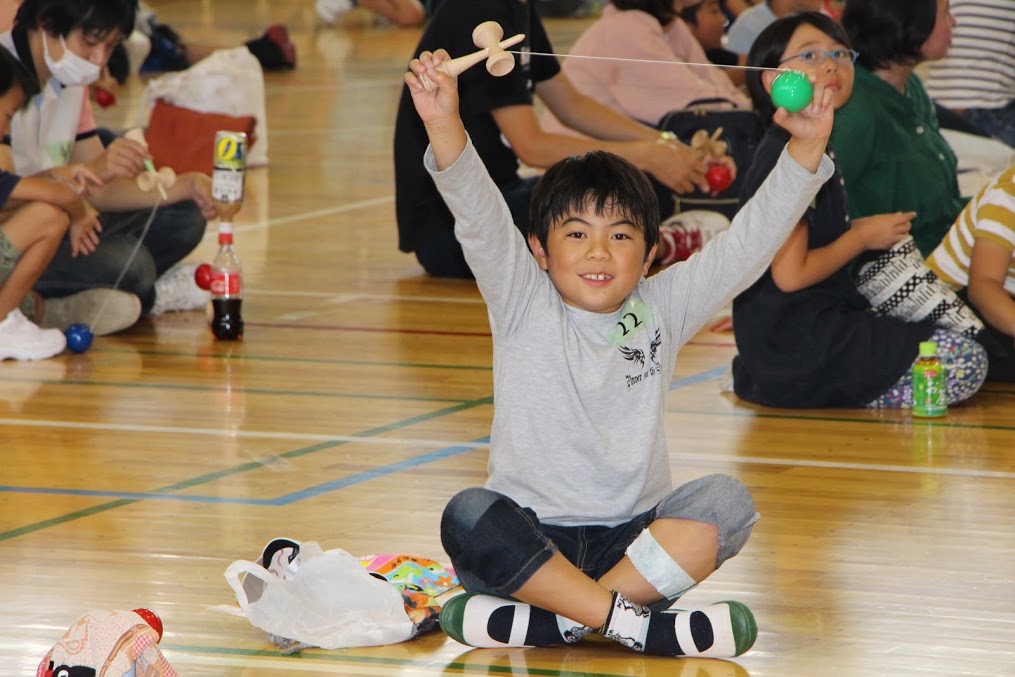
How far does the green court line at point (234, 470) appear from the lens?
2.58m

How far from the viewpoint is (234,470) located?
2926mm

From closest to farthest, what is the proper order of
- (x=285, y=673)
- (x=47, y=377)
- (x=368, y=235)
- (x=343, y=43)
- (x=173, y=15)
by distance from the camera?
(x=285, y=673) → (x=47, y=377) → (x=368, y=235) → (x=343, y=43) → (x=173, y=15)

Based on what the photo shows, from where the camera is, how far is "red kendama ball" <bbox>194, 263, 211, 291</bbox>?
14.5ft

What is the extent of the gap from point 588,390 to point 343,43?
12944mm

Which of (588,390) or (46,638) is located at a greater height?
(588,390)

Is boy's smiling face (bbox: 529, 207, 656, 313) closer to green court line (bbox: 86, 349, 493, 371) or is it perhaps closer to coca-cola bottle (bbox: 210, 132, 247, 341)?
green court line (bbox: 86, 349, 493, 371)

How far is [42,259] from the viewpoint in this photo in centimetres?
394

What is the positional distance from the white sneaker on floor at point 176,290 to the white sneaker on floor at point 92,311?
28cm

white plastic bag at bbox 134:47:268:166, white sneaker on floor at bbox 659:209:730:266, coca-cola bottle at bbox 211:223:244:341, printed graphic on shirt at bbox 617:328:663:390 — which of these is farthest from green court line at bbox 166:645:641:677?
white plastic bag at bbox 134:47:268:166

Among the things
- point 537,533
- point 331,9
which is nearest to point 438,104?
point 537,533

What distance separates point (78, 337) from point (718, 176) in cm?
218

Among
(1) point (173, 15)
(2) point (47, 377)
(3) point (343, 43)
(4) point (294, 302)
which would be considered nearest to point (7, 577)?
(2) point (47, 377)

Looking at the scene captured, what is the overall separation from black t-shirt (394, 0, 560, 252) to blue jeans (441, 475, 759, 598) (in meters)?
2.46

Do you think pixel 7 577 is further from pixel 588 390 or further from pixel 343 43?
pixel 343 43
